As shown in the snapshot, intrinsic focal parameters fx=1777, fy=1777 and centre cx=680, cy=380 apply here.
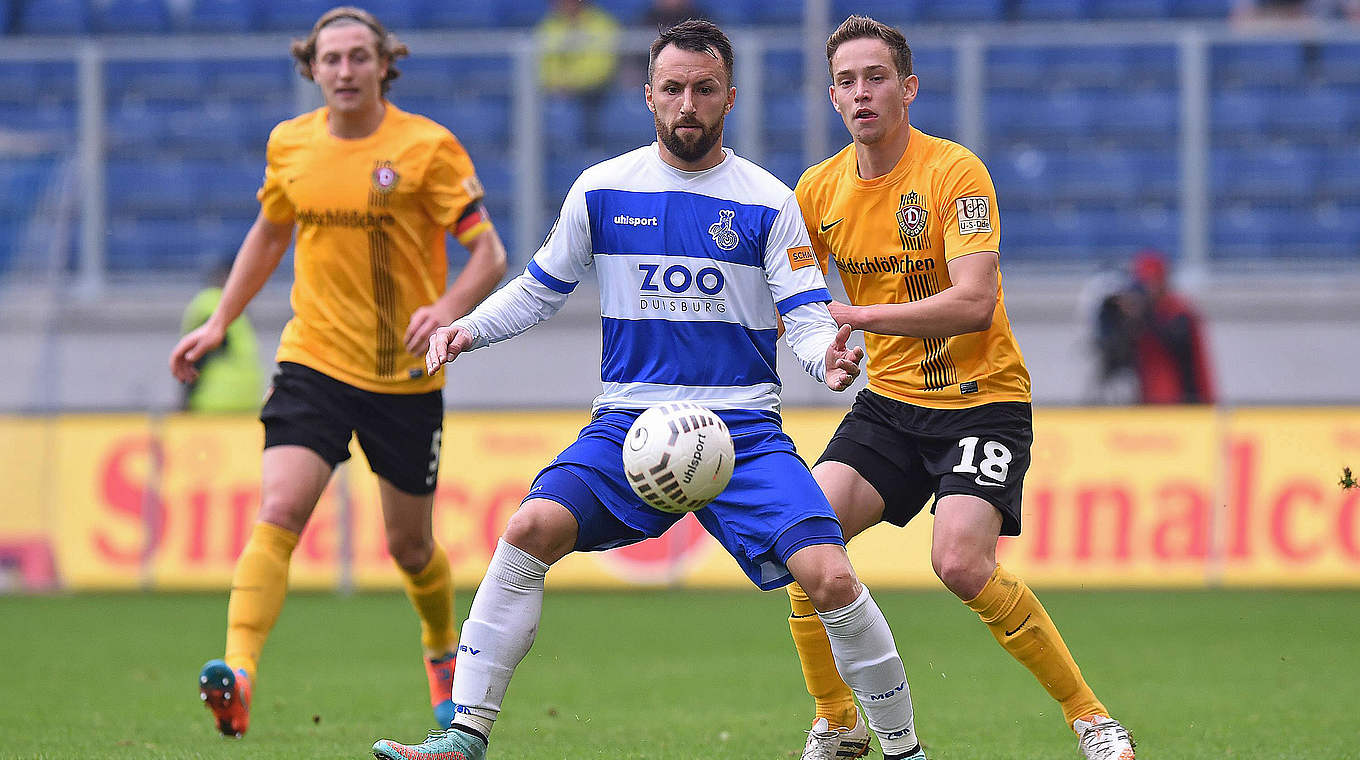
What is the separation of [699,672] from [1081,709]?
10.1 feet

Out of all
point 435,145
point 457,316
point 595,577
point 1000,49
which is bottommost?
point 595,577

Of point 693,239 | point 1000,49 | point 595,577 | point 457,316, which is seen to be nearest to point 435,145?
point 457,316

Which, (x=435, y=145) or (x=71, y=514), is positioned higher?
(x=435, y=145)

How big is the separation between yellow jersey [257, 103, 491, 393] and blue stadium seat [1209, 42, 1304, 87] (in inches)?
383

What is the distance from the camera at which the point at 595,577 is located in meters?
12.7

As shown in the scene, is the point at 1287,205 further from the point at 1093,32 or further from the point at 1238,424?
the point at 1238,424

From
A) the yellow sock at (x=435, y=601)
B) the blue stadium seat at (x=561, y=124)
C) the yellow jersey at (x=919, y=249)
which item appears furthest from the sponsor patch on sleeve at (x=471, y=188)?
the blue stadium seat at (x=561, y=124)

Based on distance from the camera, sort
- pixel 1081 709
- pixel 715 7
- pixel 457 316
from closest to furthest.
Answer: pixel 1081 709, pixel 457 316, pixel 715 7

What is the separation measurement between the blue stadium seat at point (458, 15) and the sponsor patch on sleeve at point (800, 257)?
38.8 ft

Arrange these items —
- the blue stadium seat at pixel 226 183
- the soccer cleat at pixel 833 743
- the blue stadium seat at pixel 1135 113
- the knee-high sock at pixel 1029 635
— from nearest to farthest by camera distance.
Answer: the knee-high sock at pixel 1029 635
the soccer cleat at pixel 833 743
the blue stadium seat at pixel 1135 113
the blue stadium seat at pixel 226 183

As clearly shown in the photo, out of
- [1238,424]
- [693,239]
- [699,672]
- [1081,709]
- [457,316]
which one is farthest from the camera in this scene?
[1238,424]

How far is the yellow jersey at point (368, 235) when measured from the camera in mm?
6594

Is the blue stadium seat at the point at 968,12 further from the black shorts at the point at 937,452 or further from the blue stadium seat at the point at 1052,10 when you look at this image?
the black shorts at the point at 937,452

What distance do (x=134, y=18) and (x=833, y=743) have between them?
13112 millimetres
